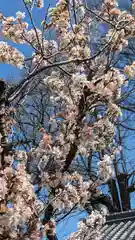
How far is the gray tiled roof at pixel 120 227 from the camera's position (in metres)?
5.94

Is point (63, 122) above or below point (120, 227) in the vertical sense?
below

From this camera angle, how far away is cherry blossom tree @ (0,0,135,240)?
8.32 ft

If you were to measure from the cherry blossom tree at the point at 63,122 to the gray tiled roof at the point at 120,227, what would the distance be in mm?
2318

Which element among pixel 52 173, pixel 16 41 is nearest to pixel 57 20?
pixel 16 41

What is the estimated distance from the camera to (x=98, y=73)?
369 cm

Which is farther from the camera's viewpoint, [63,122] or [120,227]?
[120,227]

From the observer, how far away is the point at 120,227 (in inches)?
260

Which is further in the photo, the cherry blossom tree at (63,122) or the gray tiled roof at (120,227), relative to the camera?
the gray tiled roof at (120,227)

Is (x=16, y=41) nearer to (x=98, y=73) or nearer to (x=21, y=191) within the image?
(x=98, y=73)

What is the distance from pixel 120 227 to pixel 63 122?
12.5ft

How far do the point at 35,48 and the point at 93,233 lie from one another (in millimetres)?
1726

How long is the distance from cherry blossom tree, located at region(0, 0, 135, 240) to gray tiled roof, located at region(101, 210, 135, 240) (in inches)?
91.2

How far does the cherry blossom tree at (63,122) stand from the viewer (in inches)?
99.8

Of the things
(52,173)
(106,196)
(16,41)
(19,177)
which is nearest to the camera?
(19,177)
